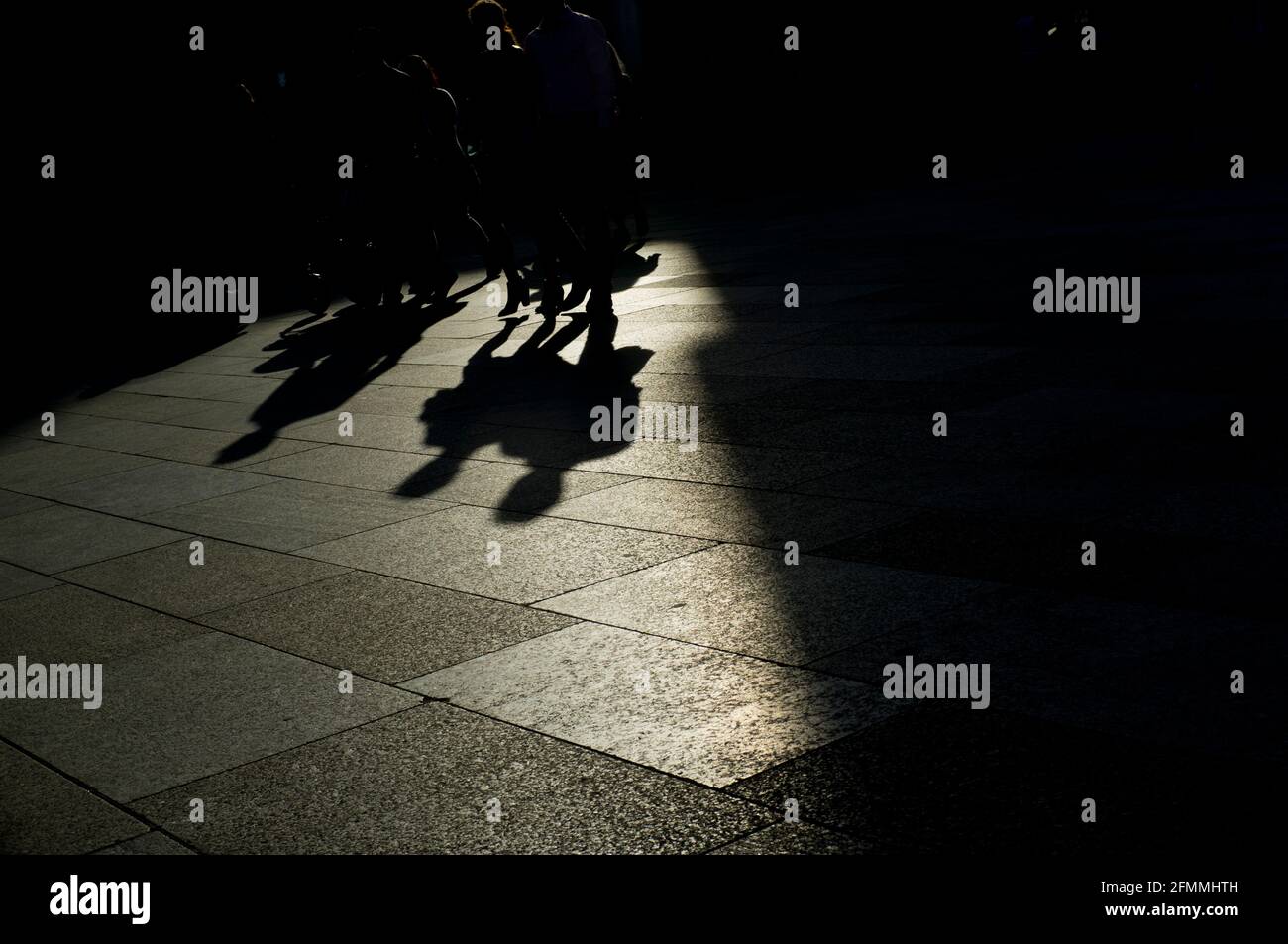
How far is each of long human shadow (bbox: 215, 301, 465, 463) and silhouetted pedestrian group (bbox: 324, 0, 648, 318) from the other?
1.45 ft

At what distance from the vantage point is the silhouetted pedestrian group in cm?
1059

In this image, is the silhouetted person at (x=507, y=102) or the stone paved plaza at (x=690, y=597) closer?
the stone paved plaza at (x=690, y=597)

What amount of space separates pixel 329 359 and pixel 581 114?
109 inches

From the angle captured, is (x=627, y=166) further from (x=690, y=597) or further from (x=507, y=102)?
(x=690, y=597)

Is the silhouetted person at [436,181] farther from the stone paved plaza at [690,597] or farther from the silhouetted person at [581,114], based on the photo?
the stone paved plaza at [690,597]

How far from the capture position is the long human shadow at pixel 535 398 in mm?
6992

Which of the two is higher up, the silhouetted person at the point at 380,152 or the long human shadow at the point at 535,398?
the silhouetted person at the point at 380,152

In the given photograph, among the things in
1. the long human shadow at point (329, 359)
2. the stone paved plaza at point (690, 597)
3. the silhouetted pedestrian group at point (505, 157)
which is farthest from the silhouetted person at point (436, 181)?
the stone paved plaza at point (690, 597)

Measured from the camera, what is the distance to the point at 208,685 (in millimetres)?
4629

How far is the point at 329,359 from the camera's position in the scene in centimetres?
1168

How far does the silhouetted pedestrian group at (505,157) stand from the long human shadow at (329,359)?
0.44 metres

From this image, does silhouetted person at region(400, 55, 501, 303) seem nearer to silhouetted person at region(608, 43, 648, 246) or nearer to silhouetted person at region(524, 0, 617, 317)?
silhouetted person at region(524, 0, 617, 317)

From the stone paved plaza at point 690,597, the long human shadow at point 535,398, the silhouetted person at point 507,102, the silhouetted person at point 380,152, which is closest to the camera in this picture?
the stone paved plaza at point 690,597
